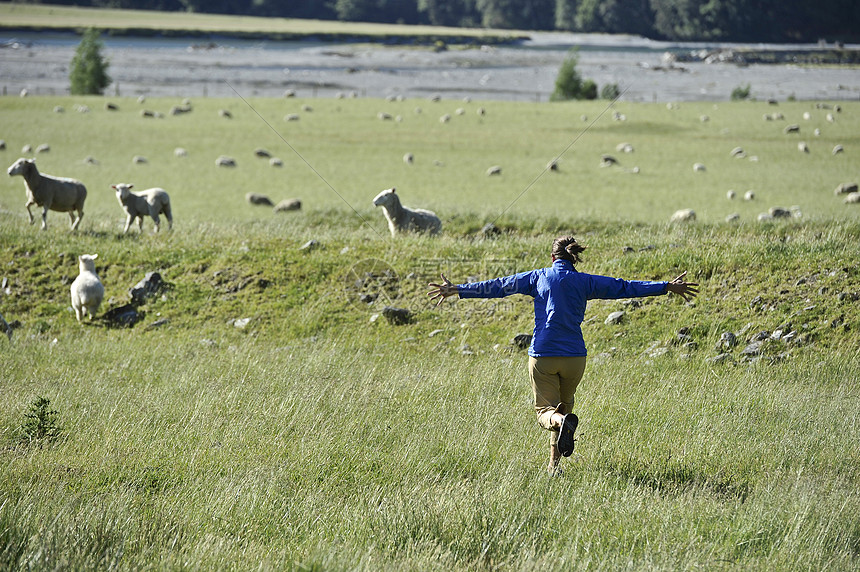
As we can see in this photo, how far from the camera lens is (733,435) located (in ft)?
28.2

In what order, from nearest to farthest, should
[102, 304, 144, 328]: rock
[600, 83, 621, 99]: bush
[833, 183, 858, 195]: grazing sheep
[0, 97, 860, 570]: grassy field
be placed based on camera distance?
1. [0, 97, 860, 570]: grassy field
2. [102, 304, 144, 328]: rock
3. [833, 183, 858, 195]: grazing sheep
4. [600, 83, 621, 99]: bush

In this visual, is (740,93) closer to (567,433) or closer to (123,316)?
(123,316)

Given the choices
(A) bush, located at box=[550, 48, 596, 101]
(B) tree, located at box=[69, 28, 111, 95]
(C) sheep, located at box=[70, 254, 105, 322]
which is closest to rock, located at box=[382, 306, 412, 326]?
(C) sheep, located at box=[70, 254, 105, 322]

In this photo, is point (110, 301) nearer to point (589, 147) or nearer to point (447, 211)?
point (447, 211)

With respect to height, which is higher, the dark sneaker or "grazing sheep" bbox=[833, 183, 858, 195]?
the dark sneaker

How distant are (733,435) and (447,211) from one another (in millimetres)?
17294

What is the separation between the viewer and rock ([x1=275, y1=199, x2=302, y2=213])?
30.0 metres

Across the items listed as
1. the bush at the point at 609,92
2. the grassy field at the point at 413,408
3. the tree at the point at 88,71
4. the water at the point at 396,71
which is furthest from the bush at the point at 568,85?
the grassy field at the point at 413,408

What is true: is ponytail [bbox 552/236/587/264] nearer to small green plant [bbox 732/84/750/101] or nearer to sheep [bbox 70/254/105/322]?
sheep [bbox 70/254/105/322]

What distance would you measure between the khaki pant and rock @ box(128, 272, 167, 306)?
1081cm

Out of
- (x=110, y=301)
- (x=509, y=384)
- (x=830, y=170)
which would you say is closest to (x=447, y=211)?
(x=110, y=301)

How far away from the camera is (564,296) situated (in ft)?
25.3

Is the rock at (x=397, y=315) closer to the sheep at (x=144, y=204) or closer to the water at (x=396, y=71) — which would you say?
the sheep at (x=144, y=204)

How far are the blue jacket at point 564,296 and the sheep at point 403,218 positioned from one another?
12002 mm
